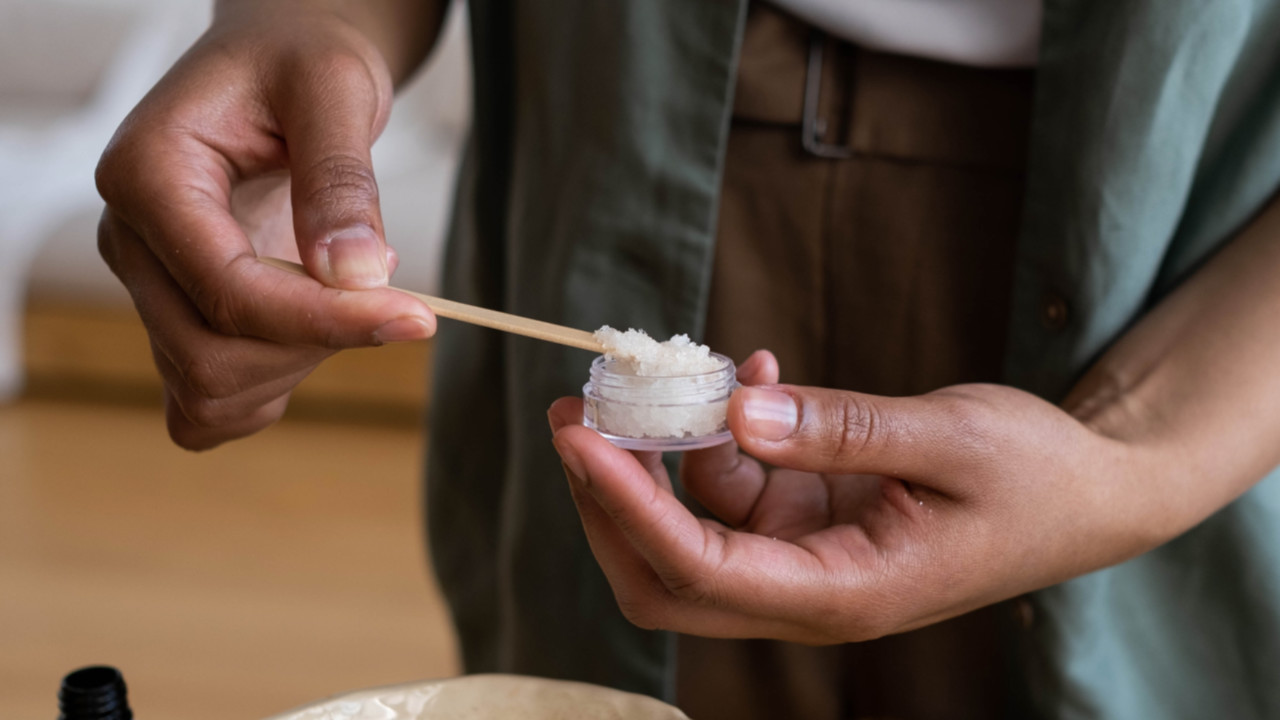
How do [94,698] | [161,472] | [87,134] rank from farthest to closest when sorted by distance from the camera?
[87,134]
[161,472]
[94,698]

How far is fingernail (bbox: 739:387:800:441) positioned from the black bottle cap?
31cm

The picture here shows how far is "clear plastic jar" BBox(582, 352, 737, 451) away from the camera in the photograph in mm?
644

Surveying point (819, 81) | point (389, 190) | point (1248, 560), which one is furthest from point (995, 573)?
point (389, 190)

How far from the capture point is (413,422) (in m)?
2.78

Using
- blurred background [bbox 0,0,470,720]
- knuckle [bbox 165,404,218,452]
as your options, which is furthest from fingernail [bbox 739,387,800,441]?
blurred background [bbox 0,0,470,720]

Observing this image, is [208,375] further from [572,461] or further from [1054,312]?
[1054,312]

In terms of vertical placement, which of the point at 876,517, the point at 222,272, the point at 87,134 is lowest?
the point at 876,517

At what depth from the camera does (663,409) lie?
64 cm

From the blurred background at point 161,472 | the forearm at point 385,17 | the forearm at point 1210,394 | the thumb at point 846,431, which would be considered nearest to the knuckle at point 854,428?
the thumb at point 846,431

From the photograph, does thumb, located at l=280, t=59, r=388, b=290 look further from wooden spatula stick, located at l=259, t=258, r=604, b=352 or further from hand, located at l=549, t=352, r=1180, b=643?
hand, located at l=549, t=352, r=1180, b=643

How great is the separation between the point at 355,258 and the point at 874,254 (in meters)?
0.40

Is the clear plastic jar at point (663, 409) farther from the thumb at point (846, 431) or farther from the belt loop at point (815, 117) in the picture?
the belt loop at point (815, 117)

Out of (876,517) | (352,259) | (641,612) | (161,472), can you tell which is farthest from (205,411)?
(161,472)

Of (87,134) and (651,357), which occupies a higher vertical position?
(87,134)
